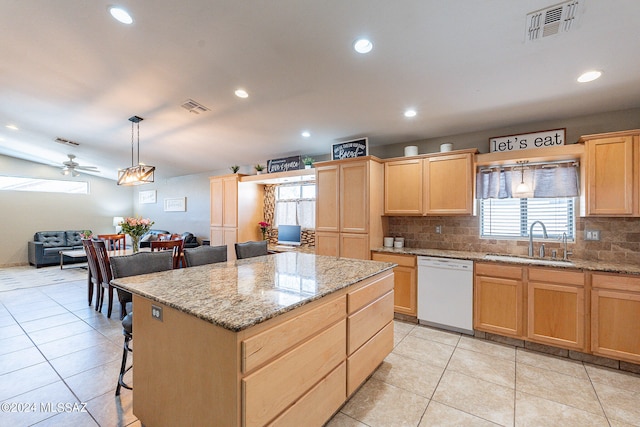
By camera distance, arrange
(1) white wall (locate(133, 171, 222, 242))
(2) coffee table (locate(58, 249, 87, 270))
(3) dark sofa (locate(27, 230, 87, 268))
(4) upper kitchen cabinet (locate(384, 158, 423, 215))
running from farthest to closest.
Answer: (1) white wall (locate(133, 171, 222, 242))
(3) dark sofa (locate(27, 230, 87, 268))
(2) coffee table (locate(58, 249, 87, 270))
(4) upper kitchen cabinet (locate(384, 158, 423, 215))

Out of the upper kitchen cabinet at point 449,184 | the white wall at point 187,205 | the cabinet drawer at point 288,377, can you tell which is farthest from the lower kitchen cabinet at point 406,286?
the white wall at point 187,205

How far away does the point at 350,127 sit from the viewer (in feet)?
12.4

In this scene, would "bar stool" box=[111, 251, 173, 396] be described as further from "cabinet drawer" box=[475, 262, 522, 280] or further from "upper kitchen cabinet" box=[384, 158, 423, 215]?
"cabinet drawer" box=[475, 262, 522, 280]

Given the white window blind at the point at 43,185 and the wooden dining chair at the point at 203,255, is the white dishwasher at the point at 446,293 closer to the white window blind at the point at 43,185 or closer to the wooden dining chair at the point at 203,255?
the wooden dining chair at the point at 203,255

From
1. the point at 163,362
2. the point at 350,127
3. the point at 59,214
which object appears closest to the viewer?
the point at 163,362

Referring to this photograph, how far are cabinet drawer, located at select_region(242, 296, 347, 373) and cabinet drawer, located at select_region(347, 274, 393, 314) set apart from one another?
0.15 m

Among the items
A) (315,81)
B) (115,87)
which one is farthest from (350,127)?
(115,87)

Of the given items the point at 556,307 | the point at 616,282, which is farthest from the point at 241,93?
the point at 616,282

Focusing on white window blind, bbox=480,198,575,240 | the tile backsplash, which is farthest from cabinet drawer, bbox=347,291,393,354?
white window blind, bbox=480,198,575,240

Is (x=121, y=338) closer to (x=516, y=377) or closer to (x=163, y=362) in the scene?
(x=163, y=362)

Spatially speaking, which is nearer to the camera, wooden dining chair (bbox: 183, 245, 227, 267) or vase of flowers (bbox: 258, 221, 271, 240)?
wooden dining chair (bbox: 183, 245, 227, 267)

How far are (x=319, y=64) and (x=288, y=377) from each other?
2.45 meters

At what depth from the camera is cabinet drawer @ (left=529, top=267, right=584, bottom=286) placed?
8.55 ft

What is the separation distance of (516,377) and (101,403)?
133 inches
